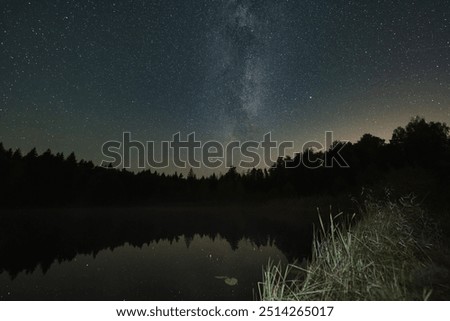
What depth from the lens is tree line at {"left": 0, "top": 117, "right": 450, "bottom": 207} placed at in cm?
3925

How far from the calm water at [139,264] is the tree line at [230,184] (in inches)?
484

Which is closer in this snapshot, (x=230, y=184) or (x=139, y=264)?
(x=139, y=264)

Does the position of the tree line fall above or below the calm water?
above

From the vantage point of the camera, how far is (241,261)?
14133 millimetres

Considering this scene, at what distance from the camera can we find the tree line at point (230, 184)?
1545 inches

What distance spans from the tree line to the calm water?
12289 millimetres

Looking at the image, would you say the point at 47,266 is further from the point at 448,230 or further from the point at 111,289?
the point at 448,230

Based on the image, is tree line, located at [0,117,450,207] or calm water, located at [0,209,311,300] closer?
calm water, located at [0,209,311,300]

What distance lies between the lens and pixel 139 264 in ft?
44.8

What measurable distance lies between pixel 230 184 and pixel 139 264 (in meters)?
71.6

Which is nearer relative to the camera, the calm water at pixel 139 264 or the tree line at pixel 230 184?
the calm water at pixel 139 264

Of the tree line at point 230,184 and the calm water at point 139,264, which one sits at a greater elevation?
the tree line at point 230,184
